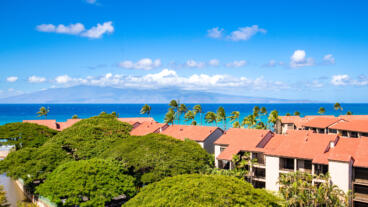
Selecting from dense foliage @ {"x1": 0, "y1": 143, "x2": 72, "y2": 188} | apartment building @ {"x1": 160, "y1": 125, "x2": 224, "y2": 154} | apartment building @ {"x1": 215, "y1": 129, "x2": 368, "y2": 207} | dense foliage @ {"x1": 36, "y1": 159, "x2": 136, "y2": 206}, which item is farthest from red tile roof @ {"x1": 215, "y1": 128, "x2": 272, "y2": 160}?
dense foliage @ {"x1": 0, "y1": 143, "x2": 72, "y2": 188}

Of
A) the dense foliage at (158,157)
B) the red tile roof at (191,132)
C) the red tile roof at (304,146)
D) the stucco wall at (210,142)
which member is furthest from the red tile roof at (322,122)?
the dense foliage at (158,157)

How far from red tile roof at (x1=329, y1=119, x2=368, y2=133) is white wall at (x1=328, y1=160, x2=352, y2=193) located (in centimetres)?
2316

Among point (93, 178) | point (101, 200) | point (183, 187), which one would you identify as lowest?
point (101, 200)

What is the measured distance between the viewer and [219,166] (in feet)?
132

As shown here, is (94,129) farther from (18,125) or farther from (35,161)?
(18,125)

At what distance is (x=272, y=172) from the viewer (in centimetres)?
3431

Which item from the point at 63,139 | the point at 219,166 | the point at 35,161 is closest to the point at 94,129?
the point at 63,139

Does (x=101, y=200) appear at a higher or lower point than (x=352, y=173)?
lower

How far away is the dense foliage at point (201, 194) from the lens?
18.0 metres

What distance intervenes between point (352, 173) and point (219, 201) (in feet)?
58.3

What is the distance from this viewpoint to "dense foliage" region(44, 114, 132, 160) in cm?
3978

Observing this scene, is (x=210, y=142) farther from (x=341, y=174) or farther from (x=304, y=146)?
(x=341, y=174)

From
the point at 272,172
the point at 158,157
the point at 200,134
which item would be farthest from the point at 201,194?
the point at 200,134

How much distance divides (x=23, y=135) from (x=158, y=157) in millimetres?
26046
